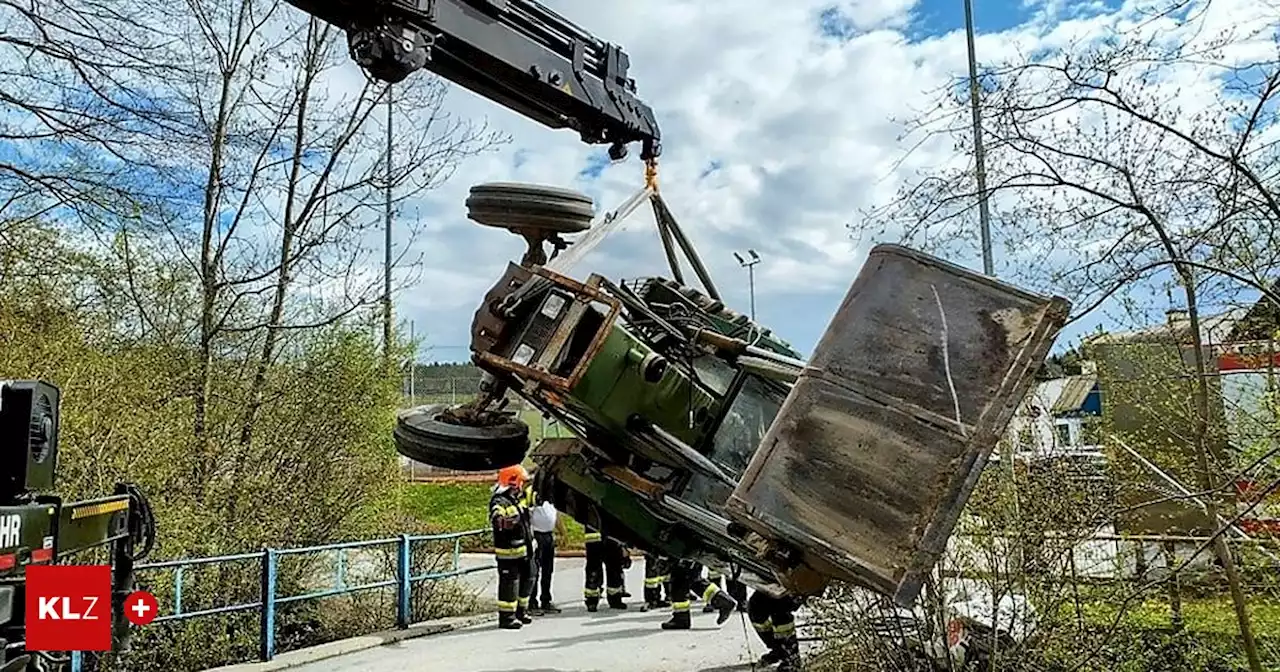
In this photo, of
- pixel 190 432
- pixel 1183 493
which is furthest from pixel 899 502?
pixel 190 432

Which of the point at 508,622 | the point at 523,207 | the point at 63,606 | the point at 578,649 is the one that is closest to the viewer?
the point at 63,606

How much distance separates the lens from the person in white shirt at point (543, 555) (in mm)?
11438

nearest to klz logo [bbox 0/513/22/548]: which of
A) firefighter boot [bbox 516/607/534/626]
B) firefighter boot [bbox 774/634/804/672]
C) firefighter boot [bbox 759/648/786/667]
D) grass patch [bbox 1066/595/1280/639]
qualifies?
grass patch [bbox 1066/595/1280/639]

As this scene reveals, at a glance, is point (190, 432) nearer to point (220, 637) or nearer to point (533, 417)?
point (220, 637)

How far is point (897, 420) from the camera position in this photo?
10.8ft

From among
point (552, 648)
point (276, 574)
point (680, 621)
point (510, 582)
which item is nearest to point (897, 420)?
point (552, 648)

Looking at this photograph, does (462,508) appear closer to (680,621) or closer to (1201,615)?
(680,621)

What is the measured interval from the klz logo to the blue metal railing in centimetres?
216

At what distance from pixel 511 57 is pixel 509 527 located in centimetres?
584

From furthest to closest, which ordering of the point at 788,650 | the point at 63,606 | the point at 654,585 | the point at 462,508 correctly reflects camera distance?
the point at 462,508 < the point at 654,585 < the point at 788,650 < the point at 63,606

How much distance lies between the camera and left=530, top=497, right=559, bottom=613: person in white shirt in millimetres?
11438

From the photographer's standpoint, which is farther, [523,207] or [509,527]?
[509,527]

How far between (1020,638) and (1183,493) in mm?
1462

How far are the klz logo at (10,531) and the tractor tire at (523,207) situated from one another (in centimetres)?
237
